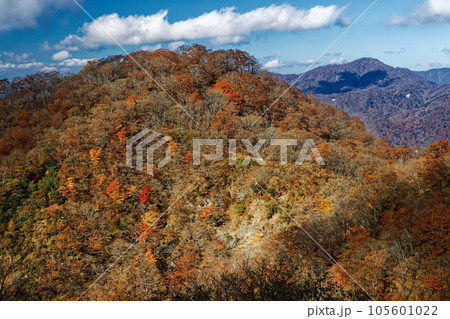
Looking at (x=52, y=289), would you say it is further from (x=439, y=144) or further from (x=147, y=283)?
(x=439, y=144)

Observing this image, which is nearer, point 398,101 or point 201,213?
point 201,213

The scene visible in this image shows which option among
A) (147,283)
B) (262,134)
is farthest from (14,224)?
(262,134)

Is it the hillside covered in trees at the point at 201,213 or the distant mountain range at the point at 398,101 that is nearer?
the hillside covered in trees at the point at 201,213

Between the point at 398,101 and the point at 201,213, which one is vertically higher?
the point at 398,101

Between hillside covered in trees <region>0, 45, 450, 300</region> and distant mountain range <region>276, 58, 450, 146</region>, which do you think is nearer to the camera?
hillside covered in trees <region>0, 45, 450, 300</region>
